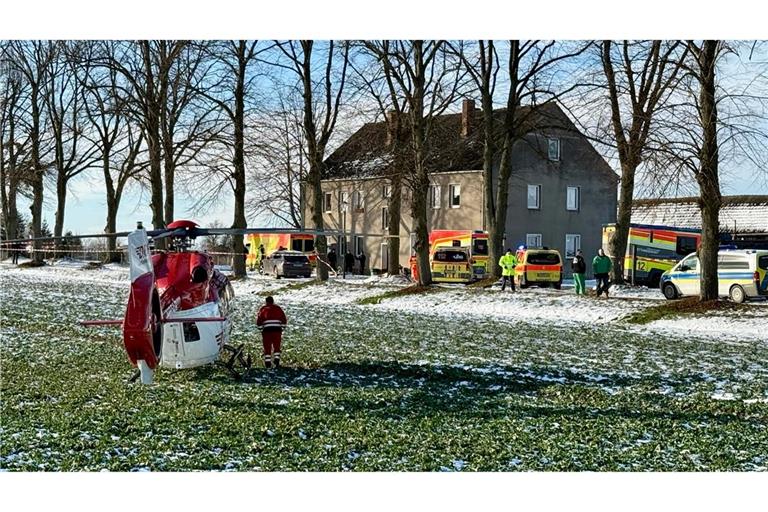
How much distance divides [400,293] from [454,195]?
65.3ft

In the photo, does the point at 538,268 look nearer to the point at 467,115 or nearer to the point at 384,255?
the point at 467,115

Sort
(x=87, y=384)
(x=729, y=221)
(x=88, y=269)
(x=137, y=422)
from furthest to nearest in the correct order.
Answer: (x=729, y=221), (x=88, y=269), (x=87, y=384), (x=137, y=422)

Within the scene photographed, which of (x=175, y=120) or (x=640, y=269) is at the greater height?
(x=175, y=120)

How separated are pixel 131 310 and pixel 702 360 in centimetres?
1158

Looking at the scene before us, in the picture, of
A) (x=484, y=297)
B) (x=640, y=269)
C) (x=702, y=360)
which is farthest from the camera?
(x=640, y=269)

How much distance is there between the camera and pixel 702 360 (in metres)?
18.5

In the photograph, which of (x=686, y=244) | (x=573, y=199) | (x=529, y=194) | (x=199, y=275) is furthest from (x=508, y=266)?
(x=573, y=199)

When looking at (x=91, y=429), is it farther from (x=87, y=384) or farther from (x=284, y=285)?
(x=284, y=285)

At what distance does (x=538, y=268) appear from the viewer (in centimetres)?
3947

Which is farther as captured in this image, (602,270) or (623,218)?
(623,218)

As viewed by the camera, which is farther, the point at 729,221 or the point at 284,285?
the point at 729,221

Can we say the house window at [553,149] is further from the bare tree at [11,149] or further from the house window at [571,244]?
the bare tree at [11,149]

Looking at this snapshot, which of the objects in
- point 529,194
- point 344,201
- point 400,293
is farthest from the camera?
point 344,201

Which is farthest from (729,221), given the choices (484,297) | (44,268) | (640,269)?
(44,268)
